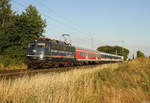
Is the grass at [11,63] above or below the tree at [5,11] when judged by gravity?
below

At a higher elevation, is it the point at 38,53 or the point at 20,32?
the point at 20,32

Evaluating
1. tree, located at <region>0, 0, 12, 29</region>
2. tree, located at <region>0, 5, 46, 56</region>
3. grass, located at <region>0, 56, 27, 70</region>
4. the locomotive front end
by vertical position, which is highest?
tree, located at <region>0, 0, 12, 29</region>

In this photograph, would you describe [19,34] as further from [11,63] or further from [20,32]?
[11,63]

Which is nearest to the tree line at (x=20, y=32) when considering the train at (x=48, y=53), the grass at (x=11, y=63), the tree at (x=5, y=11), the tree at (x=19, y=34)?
the tree at (x=19, y=34)

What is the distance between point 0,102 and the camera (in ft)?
15.4

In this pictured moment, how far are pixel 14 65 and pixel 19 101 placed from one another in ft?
54.0

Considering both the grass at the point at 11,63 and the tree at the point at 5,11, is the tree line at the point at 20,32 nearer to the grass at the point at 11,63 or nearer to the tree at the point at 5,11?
the grass at the point at 11,63

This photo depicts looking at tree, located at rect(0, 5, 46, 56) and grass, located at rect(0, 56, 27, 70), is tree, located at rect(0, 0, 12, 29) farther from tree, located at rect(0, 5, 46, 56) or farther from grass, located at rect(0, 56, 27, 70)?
grass, located at rect(0, 56, 27, 70)

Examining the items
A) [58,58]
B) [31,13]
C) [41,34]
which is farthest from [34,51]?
[31,13]

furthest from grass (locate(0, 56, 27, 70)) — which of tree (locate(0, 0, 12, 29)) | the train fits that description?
tree (locate(0, 0, 12, 29))

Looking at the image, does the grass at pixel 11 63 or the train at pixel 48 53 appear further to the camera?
the grass at pixel 11 63

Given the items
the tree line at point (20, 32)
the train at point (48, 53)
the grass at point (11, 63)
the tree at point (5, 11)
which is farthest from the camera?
the tree at point (5, 11)

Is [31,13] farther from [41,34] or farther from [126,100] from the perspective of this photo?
[126,100]

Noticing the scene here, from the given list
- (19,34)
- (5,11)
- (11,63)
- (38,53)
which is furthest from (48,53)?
(5,11)
